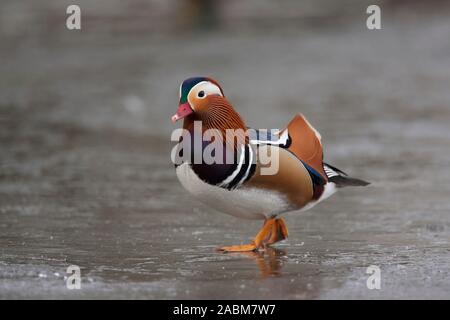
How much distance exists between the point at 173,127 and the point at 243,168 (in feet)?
21.0

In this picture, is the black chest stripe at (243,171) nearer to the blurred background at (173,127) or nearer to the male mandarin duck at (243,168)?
the male mandarin duck at (243,168)

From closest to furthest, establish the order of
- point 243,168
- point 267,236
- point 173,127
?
point 243,168 → point 267,236 → point 173,127

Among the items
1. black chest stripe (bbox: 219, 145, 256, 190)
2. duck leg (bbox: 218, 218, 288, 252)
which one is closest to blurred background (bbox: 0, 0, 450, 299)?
duck leg (bbox: 218, 218, 288, 252)

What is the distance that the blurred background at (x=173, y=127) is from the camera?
5508mm

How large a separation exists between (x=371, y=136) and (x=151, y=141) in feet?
8.14

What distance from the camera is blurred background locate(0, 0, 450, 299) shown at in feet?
18.1

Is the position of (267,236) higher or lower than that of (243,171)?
lower

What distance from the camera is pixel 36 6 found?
2266cm

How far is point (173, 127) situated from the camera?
12.0 meters

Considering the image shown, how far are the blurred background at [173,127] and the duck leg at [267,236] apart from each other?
0.32 feet

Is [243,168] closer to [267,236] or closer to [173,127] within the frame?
[267,236]

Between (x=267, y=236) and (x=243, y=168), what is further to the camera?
(x=267, y=236)

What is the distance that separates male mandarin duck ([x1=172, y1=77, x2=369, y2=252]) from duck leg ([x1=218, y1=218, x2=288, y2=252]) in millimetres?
10

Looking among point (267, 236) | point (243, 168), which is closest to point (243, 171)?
point (243, 168)
